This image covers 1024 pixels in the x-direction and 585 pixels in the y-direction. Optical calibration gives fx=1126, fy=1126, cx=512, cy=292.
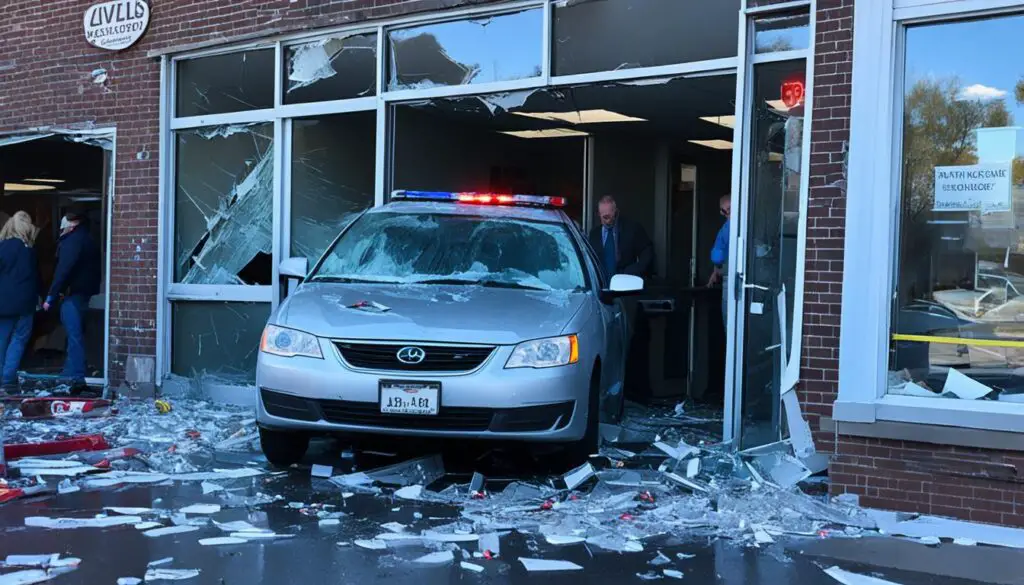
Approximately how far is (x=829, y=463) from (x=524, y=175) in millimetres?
9858

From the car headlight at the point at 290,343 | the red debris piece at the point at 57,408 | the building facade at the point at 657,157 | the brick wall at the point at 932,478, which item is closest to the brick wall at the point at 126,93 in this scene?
the building facade at the point at 657,157

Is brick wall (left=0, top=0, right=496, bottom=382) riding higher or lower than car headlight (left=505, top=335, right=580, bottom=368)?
higher

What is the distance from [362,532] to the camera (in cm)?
581

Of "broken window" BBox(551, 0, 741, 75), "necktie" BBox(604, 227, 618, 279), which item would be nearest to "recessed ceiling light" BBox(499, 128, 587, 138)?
"necktie" BBox(604, 227, 618, 279)

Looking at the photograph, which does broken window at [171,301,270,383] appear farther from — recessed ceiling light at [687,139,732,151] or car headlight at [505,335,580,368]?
recessed ceiling light at [687,139,732,151]

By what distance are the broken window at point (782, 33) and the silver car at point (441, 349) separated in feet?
6.09

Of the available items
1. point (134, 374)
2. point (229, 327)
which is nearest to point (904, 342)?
point (229, 327)

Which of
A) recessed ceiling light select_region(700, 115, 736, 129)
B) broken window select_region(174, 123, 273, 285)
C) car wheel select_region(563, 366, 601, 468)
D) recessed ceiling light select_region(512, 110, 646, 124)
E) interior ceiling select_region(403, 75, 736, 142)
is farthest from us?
recessed ceiling light select_region(700, 115, 736, 129)

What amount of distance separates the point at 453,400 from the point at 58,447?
3.22 meters

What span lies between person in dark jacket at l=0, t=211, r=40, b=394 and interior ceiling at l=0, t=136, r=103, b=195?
2976mm

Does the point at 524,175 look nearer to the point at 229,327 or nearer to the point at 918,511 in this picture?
the point at 229,327

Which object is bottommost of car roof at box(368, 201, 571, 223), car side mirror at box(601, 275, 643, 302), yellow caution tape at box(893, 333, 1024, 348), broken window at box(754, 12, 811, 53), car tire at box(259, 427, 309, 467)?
car tire at box(259, 427, 309, 467)

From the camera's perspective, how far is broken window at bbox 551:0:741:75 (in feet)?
27.8

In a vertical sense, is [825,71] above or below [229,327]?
above
